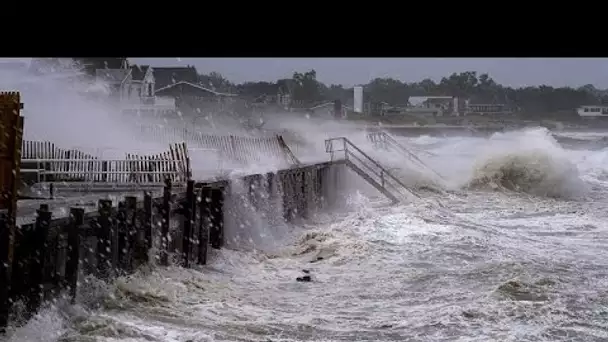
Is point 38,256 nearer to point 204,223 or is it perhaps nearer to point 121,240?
point 121,240

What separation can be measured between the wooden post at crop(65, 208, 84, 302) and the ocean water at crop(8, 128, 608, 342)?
0.37m

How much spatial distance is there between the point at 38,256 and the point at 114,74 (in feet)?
151

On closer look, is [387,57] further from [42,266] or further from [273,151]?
[273,151]

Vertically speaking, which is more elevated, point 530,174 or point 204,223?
point 530,174

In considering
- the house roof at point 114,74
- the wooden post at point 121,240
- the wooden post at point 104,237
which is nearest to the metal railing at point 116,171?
the wooden post at point 121,240

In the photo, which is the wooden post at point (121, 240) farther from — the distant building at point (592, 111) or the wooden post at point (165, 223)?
the distant building at point (592, 111)

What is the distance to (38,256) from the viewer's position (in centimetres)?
969

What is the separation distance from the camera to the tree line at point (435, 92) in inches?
3499

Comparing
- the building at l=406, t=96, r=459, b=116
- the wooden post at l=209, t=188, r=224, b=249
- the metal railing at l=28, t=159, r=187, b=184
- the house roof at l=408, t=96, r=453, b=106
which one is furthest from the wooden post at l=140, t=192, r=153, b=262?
the house roof at l=408, t=96, r=453, b=106

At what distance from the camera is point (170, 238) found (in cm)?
1442

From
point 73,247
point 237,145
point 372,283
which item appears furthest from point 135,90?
point 73,247

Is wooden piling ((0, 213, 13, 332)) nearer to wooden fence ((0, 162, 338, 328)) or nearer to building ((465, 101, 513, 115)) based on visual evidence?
wooden fence ((0, 162, 338, 328))

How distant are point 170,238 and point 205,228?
1.40 meters
